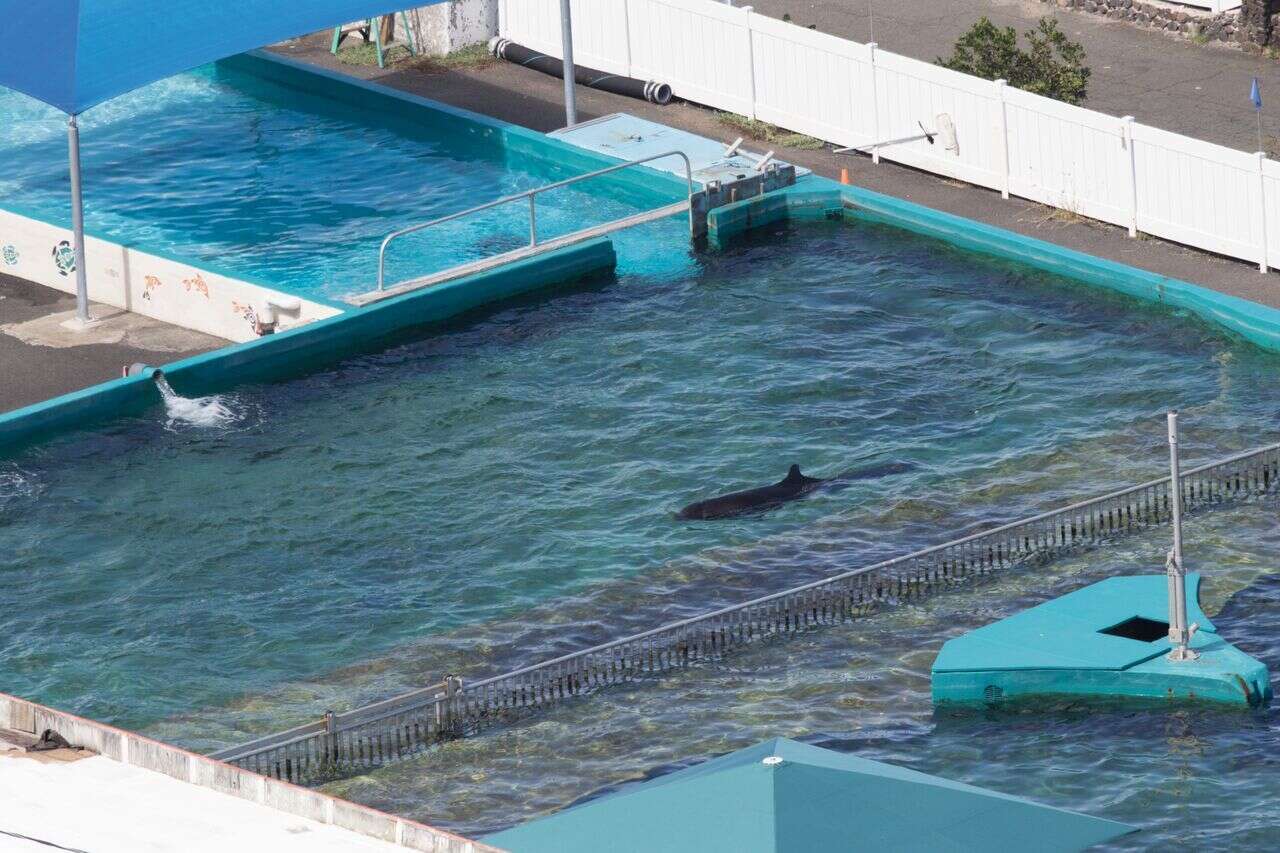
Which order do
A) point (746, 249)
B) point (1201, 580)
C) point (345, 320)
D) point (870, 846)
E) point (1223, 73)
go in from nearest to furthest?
point (870, 846)
point (1201, 580)
point (345, 320)
point (746, 249)
point (1223, 73)

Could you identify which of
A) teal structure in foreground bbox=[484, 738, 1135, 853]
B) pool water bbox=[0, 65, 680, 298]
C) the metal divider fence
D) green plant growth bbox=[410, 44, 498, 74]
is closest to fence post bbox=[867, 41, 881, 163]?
pool water bbox=[0, 65, 680, 298]

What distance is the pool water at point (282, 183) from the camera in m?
31.0

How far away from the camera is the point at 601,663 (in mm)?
20547

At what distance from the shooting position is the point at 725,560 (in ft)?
74.0

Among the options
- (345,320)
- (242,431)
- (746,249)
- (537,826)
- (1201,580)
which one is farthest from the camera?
(746,249)

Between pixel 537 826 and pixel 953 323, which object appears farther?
pixel 953 323

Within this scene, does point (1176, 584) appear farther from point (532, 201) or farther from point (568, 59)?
point (568, 59)

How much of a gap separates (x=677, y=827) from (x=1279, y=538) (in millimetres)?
9535

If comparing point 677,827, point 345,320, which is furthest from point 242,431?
point 677,827

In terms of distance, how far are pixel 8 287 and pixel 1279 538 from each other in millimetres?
16923

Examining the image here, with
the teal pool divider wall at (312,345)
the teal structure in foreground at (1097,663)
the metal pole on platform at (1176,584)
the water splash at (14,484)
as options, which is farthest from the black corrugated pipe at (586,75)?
the metal pole on platform at (1176,584)

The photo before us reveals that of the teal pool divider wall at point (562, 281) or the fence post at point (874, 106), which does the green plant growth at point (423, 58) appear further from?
the fence post at point (874, 106)

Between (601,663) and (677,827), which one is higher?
(677,827)

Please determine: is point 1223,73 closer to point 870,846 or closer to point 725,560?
point 725,560
